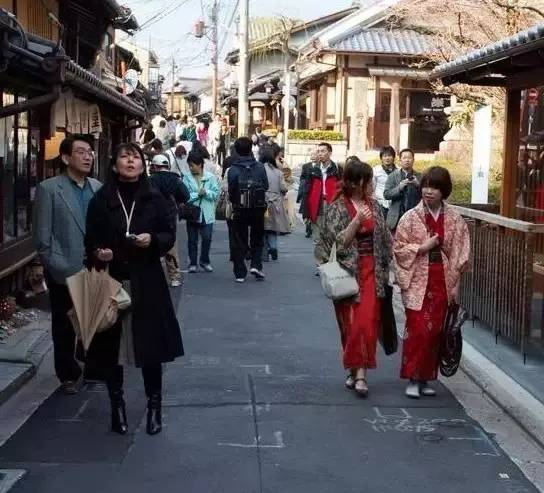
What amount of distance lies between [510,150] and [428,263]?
435cm

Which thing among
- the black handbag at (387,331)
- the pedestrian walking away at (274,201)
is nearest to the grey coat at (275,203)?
the pedestrian walking away at (274,201)

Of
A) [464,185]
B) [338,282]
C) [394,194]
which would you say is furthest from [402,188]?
[464,185]

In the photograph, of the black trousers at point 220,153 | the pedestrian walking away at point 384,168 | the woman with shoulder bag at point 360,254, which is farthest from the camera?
the black trousers at point 220,153

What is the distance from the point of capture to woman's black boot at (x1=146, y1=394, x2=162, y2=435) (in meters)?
5.94

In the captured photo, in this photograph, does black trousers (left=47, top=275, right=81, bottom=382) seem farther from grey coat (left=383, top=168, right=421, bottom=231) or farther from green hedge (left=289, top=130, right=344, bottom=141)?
green hedge (left=289, top=130, right=344, bottom=141)

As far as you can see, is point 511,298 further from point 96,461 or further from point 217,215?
point 217,215

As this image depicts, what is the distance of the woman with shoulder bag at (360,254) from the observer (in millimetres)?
6875

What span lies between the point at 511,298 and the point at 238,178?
532cm

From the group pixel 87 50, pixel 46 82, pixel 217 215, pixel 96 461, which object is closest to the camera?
pixel 96 461

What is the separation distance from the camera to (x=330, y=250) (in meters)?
6.96

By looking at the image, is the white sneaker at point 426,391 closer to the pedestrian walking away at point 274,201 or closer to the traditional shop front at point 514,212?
the traditional shop front at point 514,212

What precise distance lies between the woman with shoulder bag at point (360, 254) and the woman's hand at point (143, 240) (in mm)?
1749

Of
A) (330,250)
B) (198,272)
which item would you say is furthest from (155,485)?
(198,272)

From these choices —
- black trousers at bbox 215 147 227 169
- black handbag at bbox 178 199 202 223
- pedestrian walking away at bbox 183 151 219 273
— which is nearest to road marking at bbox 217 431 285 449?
black handbag at bbox 178 199 202 223
